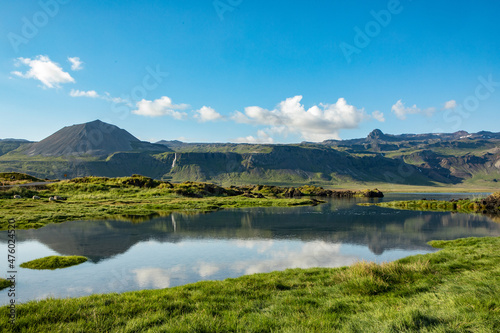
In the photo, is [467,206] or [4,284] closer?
[4,284]

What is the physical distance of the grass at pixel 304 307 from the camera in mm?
8977

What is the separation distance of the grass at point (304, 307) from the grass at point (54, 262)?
15.1m

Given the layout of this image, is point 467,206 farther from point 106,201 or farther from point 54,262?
point 106,201

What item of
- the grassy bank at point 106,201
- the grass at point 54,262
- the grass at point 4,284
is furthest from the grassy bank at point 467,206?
the grass at point 4,284

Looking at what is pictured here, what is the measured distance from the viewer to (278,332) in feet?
28.5

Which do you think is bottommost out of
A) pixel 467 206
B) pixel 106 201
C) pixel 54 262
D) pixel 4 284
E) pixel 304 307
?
pixel 467 206

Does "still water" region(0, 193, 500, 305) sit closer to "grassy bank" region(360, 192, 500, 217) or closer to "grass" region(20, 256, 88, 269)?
"grass" region(20, 256, 88, 269)

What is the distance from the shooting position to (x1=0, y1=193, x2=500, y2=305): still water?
20.7m

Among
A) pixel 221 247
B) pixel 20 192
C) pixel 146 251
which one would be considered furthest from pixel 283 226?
pixel 20 192

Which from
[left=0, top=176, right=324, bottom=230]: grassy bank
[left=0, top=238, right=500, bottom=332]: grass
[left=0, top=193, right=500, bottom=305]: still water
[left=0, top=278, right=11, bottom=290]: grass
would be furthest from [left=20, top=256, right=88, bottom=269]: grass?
[left=0, top=238, right=500, bottom=332]: grass

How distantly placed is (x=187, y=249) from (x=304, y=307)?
22428 millimetres

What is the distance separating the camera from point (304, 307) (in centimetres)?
1155

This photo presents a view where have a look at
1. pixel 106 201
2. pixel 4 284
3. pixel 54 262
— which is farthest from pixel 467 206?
pixel 106 201

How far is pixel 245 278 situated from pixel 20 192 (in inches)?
3430
